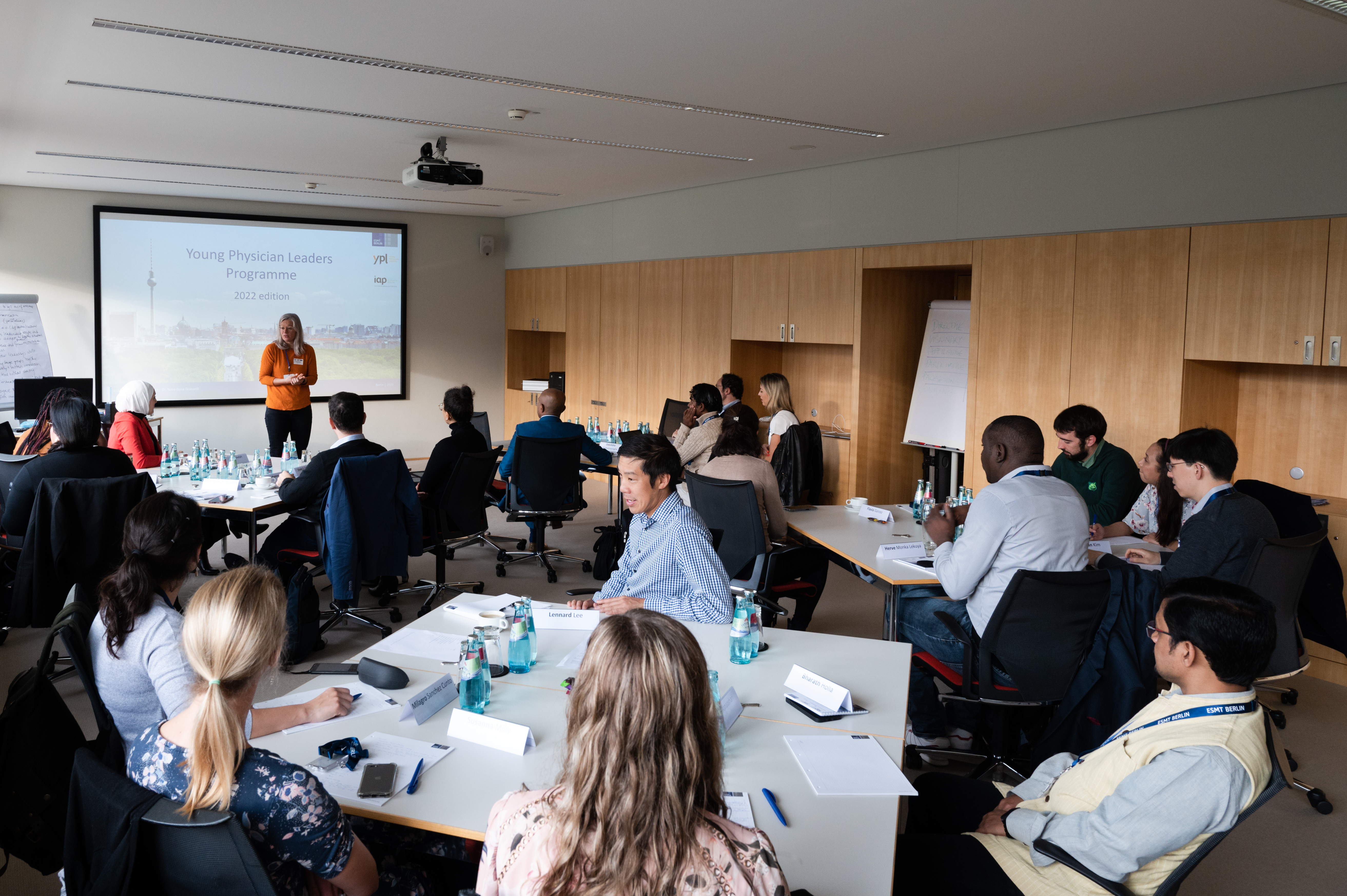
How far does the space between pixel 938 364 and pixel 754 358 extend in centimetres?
200

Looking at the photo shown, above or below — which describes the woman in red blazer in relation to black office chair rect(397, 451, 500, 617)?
above

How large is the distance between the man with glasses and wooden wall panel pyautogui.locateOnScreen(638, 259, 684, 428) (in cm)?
556

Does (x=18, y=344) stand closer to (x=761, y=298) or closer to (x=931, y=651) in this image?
(x=761, y=298)

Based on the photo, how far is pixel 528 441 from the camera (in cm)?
613

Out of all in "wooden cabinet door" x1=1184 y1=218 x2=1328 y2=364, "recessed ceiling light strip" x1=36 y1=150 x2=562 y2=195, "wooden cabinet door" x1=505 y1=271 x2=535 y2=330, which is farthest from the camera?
"wooden cabinet door" x1=505 y1=271 x2=535 y2=330

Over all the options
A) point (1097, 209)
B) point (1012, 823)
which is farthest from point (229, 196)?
point (1012, 823)

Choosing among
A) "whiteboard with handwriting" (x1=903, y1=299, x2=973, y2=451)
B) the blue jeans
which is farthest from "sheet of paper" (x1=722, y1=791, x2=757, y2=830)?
"whiteboard with handwriting" (x1=903, y1=299, x2=973, y2=451)

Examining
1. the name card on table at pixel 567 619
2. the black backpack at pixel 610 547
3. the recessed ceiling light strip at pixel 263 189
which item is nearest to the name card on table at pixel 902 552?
the black backpack at pixel 610 547

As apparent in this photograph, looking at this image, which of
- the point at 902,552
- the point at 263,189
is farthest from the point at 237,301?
the point at 902,552

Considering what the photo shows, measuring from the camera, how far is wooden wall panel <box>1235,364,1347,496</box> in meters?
5.10

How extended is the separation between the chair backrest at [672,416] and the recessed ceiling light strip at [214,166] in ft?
7.99

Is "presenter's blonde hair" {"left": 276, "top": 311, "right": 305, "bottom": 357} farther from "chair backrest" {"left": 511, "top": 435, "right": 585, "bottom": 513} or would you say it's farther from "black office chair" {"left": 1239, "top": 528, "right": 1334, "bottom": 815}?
"black office chair" {"left": 1239, "top": 528, "right": 1334, "bottom": 815}

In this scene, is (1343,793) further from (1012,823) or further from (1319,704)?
(1012,823)

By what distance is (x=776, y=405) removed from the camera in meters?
7.50
